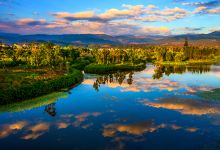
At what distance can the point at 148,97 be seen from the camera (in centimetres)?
5606

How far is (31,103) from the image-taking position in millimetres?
48500

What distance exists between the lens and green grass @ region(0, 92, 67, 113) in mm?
44500

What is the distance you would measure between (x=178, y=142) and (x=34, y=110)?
22916 millimetres

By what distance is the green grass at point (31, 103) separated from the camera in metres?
44.5

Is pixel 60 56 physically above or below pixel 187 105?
above

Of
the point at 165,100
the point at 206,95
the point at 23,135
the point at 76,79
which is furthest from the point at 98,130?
the point at 76,79

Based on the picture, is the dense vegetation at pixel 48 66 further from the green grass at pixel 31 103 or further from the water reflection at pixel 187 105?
the water reflection at pixel 187 105

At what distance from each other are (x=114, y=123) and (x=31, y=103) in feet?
54.0

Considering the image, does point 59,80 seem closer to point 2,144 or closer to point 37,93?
point 37,93

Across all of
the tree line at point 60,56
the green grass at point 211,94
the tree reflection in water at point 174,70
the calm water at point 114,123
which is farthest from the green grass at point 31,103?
the tree line at point 60,56

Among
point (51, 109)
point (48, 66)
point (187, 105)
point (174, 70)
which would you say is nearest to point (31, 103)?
point (51, 109)

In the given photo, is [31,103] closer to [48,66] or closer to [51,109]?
[51,109]

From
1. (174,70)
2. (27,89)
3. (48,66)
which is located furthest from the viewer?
(174,70)

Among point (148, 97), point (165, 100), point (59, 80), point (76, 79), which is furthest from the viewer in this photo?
point (76, 79)
